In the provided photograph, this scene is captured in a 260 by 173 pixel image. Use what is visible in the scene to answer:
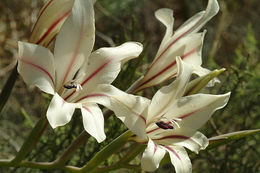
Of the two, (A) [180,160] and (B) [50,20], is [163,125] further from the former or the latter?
(B) [50,20]

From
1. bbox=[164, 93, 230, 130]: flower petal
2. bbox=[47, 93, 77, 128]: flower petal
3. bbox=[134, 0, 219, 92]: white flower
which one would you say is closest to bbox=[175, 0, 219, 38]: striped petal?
bbox=[134, 0, 219, 92]: white flower

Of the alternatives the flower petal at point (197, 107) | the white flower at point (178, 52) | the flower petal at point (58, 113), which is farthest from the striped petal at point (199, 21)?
the flower petal at point (58, 113)

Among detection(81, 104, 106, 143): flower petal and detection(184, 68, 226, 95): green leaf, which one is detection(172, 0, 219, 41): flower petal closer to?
detection(184, 68, 226, 95): green leaf

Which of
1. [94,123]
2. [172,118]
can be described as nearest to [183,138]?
[172,118]

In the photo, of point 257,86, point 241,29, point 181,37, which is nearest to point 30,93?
point 257,86

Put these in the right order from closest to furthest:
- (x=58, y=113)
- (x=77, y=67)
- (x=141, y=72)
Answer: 1. (x=58, y=113)
2. (x=77, y=67)
3. (x=141, y=72)
